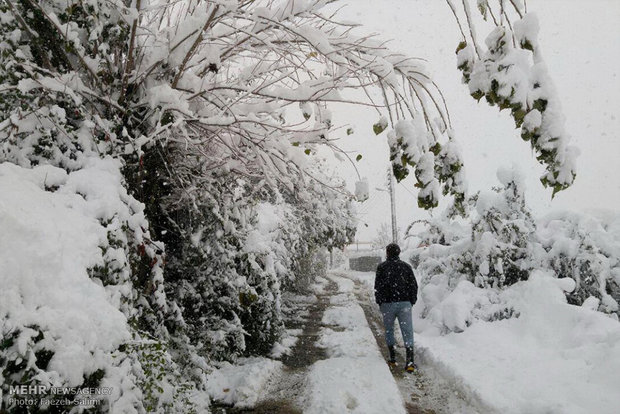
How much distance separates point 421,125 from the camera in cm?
235

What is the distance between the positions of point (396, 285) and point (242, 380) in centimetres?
274

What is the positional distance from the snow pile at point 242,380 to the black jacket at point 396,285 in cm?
200

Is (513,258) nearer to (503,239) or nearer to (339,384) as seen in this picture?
(503,239)

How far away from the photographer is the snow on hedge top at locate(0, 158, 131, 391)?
1.76m

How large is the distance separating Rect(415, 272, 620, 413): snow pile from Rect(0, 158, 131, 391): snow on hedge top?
356cm

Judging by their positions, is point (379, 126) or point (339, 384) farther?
point (339, 384)

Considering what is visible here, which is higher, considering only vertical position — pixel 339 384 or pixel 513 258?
pixel 513 258

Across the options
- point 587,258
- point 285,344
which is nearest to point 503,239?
point 587,258

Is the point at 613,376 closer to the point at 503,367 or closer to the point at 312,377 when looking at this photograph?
the point at 503,367

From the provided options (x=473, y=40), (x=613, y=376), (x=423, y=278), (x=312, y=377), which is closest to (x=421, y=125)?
(x=473, y=40)

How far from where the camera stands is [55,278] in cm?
195

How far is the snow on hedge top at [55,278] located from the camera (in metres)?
1.76

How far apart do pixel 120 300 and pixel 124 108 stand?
160cm

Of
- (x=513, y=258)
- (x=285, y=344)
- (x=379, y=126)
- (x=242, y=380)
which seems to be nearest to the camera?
(x=379, y=126)
